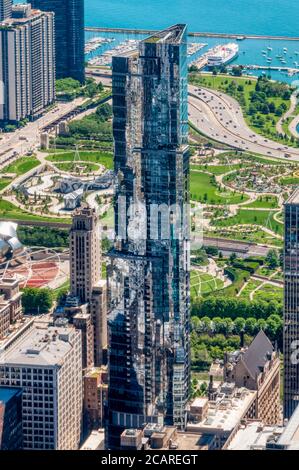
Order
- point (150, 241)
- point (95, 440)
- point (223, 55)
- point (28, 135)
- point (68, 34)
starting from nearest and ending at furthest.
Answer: point (150, 241), point (95, 440), point (28, 135), point (68, 34), point (223, 55)

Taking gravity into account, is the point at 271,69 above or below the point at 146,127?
below

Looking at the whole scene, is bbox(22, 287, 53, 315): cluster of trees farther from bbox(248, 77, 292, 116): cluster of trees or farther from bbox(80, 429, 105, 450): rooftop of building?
bbox(248, 77, 292, 116): cluster of trees

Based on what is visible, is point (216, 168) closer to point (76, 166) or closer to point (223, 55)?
point (76, 166)

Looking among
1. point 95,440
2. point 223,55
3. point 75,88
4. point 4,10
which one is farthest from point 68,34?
point 95,440

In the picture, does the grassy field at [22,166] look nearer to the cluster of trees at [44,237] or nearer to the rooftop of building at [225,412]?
the cluster of trees at [44,237]

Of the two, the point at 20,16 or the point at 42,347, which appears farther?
the point at 20,16

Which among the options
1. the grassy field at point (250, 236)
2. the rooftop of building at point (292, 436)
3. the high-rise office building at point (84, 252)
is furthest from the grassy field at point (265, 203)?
the rooftop of building at point (292, 436)
